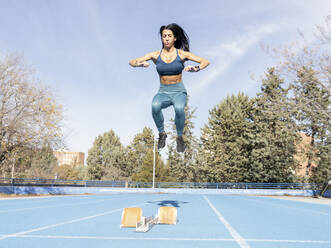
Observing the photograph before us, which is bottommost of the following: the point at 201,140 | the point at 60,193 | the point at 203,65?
the point at 60,193

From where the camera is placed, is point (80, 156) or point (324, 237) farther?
point (80, 156)

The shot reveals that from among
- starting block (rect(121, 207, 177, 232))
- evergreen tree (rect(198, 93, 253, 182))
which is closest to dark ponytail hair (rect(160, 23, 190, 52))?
starting block (rect(121, 207, 177, 232))

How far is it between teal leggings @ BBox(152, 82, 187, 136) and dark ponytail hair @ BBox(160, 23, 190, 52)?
2.71 feet

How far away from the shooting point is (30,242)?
14.9ft

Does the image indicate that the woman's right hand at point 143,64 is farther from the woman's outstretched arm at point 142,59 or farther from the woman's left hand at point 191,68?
the woman's left hand at point 191,68

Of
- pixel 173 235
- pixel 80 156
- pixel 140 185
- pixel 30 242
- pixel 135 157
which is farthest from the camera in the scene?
pixel 80 156

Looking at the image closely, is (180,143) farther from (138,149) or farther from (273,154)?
(138,149)

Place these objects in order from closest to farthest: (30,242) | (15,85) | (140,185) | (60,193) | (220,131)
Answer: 1. (30,242)
2. (15,85)
3. (60,193)
4. (140,185)
5. (220,131)

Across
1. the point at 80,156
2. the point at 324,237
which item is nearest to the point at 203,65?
the point at 324,237

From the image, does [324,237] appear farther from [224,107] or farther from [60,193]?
[224,107]

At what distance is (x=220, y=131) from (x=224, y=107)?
182 inches

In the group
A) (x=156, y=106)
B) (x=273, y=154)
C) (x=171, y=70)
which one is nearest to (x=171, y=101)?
(x=156, y=106)

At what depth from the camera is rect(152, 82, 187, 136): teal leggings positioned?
550 centimetres

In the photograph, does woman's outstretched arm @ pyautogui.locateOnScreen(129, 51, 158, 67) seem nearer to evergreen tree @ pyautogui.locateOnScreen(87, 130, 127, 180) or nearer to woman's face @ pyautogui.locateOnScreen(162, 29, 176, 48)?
woman's face @ pyautogui.locateOnScreen(162, 29, 176, 48)
